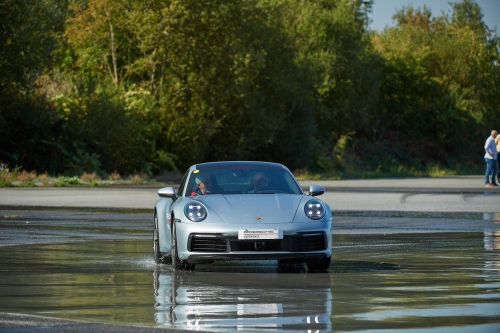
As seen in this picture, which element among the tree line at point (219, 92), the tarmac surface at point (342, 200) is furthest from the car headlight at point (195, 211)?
the tree line at point (219, 92)

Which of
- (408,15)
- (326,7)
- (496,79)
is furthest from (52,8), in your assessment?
(408,15)

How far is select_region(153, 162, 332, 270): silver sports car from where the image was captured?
1152 cm

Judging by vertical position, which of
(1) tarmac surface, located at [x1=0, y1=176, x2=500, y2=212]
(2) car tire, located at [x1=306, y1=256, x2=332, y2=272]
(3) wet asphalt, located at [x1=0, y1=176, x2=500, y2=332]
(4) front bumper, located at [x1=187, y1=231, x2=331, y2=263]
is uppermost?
(4) front bumper, located at [x1=187, y1=231, x2=331, y2=263]

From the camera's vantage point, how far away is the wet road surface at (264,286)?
8.00m

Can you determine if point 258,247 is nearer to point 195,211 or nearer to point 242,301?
point 195,211

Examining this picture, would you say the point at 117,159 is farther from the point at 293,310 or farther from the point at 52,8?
the point at 293,310

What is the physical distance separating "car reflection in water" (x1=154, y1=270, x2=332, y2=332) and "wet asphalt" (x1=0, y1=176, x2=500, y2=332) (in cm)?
9

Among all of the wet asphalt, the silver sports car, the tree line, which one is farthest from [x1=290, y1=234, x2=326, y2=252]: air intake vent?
the tree line

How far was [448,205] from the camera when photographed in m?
26.8

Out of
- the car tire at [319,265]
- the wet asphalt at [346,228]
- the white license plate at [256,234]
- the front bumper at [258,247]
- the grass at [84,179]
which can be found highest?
the white license plate at [256,234]

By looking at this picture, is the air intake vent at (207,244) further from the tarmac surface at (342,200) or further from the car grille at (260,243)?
the tarmac surface at (342,200)

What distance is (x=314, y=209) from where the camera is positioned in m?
12.0

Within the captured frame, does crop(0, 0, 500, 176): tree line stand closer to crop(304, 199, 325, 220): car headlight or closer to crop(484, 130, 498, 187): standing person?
crop(484, 130, 498, 187): standing person

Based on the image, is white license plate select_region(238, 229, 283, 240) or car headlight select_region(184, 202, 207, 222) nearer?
white license plate select_region(238, 229, 283, 240)
